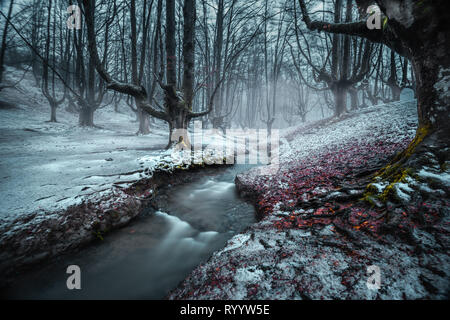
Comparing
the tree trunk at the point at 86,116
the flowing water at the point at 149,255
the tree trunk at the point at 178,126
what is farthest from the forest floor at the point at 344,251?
the tree trunk at the point at 86,116

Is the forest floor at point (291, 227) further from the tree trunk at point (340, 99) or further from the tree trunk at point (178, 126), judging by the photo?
the tree trunk at point (340, 99)

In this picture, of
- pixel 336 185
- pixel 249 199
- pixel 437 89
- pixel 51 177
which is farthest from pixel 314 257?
pixel 51 177

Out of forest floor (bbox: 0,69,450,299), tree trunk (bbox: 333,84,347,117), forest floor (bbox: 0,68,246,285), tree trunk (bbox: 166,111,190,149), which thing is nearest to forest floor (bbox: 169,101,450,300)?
forest floor (bbox: 0,69,450,299)

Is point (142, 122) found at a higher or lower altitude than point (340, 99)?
lower

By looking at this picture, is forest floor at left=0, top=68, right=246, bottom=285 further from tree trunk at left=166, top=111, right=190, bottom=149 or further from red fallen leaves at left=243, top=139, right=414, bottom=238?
red fallen leaves at left=243, top=139, right=414, bottom=238

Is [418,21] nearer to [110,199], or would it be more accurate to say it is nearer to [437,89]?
[437,89]

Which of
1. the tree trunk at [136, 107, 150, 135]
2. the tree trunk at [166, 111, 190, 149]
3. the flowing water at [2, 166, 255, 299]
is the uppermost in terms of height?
the tree trunk at [136, 107, 150, 135]

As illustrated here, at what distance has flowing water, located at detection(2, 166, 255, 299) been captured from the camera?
1.92m

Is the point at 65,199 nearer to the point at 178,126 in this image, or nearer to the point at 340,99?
the point at 178,126

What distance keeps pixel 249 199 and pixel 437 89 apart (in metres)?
3.31

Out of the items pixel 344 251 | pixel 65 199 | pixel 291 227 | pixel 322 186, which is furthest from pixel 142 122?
pixel 344 251

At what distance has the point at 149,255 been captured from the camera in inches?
97.2

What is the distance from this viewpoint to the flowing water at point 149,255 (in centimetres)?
192
